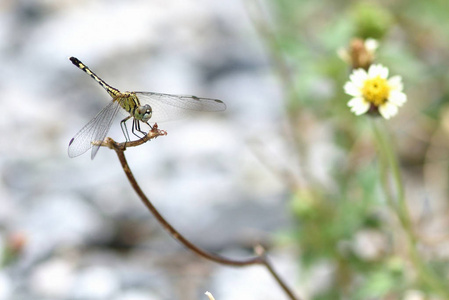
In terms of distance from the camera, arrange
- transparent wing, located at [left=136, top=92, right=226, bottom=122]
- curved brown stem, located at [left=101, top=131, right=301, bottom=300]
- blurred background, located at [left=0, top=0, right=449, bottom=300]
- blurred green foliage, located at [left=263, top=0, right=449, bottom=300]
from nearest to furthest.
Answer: curved brown stem, located at [left=101, top=131, right=301, bottom=300] → transparent wing, located at [left=136, top=92, right=226, bottom=122] → blurred green foliage, located at [left=263, top=0, right=449, bottom=300] → blurred background, located at [left=0, top=0, right=449, bottom=300]

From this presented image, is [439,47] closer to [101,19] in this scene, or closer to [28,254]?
[101,19]

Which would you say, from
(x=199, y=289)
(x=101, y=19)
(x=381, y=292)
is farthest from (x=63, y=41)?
(x=381, y=292)

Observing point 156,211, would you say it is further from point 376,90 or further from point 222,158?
point 222,158

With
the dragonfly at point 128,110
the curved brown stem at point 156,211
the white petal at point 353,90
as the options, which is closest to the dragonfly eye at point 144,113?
the dragonfly at point 128,110

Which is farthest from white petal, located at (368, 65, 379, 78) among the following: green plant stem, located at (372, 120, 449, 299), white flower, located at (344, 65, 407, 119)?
green plant stem, located at (372, 120, 449, 299)

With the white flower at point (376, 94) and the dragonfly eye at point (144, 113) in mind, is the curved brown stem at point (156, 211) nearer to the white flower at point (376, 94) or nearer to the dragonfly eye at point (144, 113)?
the dragonfly eye at point (144, 113)

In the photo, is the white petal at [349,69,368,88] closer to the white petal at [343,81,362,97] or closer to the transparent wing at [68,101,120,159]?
the white petal at [343,81,362,97]

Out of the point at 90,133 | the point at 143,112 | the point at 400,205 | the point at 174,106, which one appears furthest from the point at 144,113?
the point at 400,205
